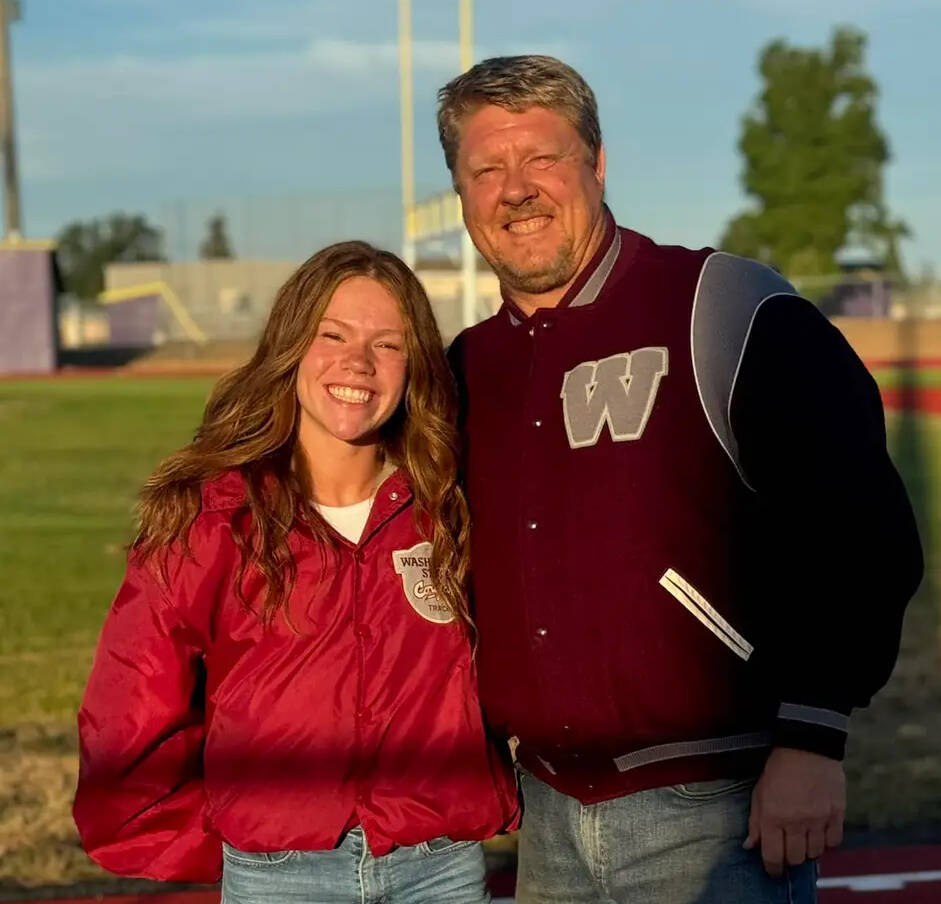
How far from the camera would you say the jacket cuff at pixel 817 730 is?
226 cm

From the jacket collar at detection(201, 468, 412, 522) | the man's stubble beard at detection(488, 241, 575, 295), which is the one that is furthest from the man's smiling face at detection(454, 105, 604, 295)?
the jacket collar at detection(201, 468, 412, 522)

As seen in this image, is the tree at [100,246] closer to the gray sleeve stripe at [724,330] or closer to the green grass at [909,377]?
the green grass at [909,377]

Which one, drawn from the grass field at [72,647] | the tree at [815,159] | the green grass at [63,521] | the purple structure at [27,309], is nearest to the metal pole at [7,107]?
the purple structure at [27,309]

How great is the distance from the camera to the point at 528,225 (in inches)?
103

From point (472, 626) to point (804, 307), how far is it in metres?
0.82

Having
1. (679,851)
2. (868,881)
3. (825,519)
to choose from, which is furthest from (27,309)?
(825,519)

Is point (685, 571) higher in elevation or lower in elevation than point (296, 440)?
lower

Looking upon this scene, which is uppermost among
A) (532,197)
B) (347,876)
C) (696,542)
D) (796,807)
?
(532,197)

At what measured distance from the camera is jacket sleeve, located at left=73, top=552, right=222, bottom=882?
244 centimetres

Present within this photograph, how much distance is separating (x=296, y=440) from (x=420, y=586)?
0.38m

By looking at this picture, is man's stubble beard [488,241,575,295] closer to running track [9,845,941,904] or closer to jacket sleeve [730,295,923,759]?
jacket sleeve [730,295,923,759]

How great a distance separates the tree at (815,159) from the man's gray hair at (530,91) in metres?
56.2

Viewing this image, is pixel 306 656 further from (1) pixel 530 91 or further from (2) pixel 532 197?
(1) pixel 530 91

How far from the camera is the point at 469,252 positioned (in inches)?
1094
